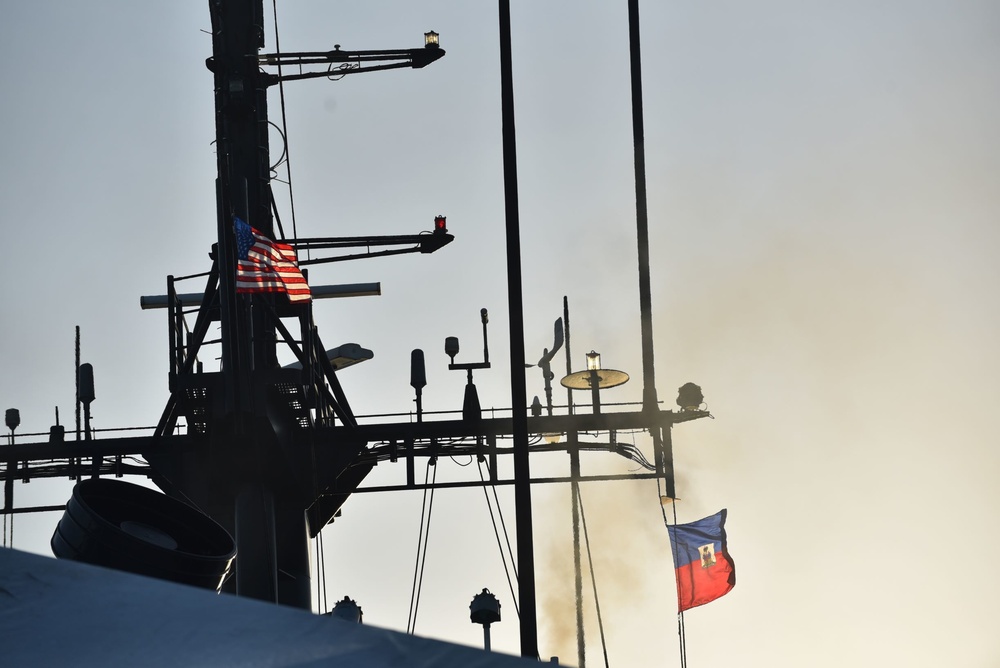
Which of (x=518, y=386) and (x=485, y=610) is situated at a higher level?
(x=518, y=386)

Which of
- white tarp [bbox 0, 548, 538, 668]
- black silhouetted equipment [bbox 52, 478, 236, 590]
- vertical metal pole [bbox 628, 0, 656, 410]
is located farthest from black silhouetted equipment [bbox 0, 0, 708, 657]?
white tarp [bbox 0, 548, 538, 668]

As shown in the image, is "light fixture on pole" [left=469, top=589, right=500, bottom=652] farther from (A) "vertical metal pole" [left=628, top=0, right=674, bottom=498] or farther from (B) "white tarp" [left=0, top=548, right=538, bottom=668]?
(B) "white tarp" [left=0, top=548, right=538, bottom=668]

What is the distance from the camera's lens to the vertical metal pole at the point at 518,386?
38.7 feet

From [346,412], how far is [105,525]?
48.0 ft

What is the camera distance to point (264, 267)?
18.8m

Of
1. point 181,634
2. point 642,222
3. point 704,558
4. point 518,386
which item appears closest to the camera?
point 181,634

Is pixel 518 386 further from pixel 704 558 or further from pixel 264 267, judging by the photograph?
pixel 704 558

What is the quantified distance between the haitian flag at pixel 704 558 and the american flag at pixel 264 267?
805 centimetres

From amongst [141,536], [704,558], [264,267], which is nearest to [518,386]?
[141,536]

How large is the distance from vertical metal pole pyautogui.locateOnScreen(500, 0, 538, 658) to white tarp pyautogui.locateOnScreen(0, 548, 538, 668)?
8.52m

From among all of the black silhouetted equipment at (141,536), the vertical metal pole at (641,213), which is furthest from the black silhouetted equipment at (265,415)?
the black silhouetted equipment at (141,536)

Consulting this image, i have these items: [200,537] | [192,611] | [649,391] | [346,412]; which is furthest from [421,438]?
[192,611]

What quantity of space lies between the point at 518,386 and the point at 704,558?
12065 millimetres

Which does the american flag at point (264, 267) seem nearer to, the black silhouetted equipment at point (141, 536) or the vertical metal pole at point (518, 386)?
the vertical metal pole at point (518, 386)
